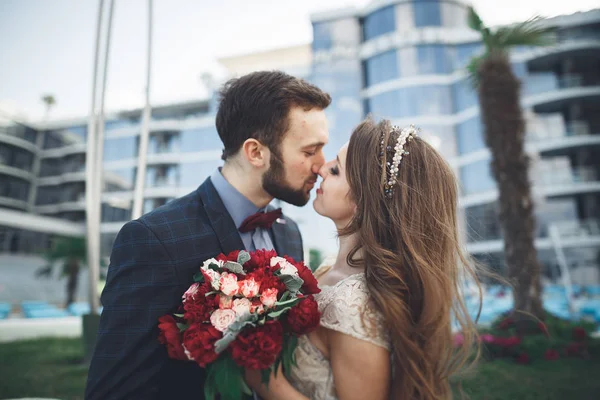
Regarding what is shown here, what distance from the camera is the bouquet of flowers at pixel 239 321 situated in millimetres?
1634

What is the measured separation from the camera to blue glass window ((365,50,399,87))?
110 feet

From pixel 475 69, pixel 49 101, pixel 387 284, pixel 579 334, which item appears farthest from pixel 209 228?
pixel 49 101

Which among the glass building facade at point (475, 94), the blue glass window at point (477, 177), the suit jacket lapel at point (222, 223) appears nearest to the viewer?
the suit jacket lapel at point (222, 223)

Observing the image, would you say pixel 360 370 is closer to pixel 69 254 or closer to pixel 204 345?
pixel 204 345

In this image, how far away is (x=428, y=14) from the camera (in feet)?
107

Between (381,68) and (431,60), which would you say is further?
(381,68)

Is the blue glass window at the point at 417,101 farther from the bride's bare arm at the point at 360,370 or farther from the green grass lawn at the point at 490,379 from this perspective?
the bride's bare arm at the point at 360,370

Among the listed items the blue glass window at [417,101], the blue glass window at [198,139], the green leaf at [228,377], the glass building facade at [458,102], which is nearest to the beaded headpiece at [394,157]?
the green leaf at [228,377]

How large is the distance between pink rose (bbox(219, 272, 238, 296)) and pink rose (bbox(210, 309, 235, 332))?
0.27ft

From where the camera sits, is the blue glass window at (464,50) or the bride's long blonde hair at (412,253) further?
the blue glass window at (464,50)

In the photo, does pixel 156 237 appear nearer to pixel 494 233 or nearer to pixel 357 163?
pixel 357 163

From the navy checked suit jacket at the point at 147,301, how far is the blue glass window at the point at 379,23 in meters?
35.2

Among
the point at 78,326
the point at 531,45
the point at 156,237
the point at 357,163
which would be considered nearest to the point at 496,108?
the point at 531,45

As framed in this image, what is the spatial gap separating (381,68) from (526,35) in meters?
25.9
